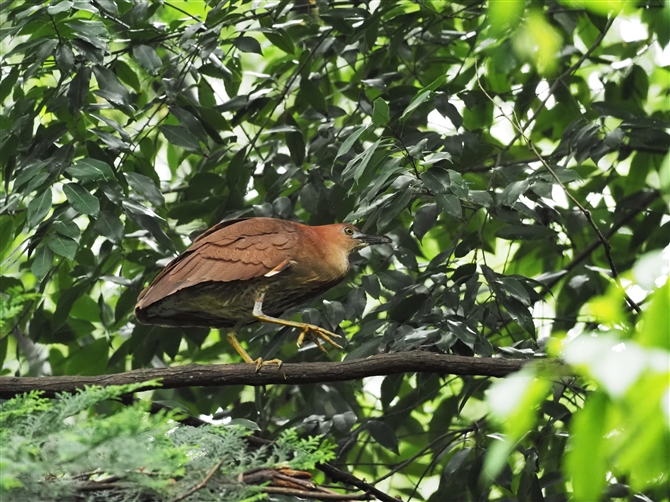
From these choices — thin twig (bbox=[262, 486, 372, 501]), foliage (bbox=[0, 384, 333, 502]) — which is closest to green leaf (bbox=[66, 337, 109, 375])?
foliage (bbox=[0, 384, 333, 502])

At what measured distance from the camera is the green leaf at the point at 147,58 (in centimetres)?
346

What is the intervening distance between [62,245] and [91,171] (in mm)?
292

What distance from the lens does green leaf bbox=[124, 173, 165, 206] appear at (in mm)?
3379

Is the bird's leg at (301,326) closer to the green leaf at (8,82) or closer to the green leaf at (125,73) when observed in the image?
the green leaf at (125,73)

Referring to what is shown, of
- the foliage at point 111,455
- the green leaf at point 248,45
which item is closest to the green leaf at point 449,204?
the foliage at point 111,455

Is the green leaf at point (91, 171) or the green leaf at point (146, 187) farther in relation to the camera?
the green leaf at point (146, 187)

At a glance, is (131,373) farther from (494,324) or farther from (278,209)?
(494,324)

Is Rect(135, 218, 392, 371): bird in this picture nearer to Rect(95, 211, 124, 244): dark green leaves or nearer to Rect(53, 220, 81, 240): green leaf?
Rect(95, 211, 124, 244): dark green leaves

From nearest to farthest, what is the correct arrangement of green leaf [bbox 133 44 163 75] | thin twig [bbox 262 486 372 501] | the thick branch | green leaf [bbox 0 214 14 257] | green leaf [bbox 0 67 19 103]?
thin twig [bbox 262 486 372 501]
the thick branch
green leaf [bbox 0 67 19 103]
green leaf [bbox 133 44 163 75]
green leaf [bbox 0 214 14 257]

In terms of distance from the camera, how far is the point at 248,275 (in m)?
3.36

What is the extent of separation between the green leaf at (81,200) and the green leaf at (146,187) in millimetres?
422

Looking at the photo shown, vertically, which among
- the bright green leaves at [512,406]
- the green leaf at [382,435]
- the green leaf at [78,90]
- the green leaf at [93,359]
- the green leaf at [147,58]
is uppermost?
the green leaf at [147,58]

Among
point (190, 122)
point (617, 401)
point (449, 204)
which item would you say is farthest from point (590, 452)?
point (190, 122)

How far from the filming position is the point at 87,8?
3.01 m
